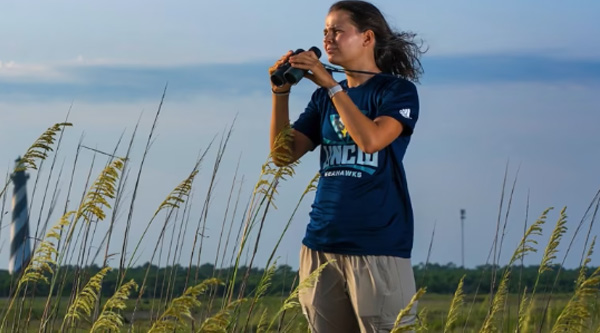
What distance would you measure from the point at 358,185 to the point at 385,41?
62 centimetres

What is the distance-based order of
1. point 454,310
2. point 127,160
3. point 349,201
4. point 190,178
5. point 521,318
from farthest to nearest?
point 521,318 < point 454,310 < point 127,160 < point 190,178 < point 349,201

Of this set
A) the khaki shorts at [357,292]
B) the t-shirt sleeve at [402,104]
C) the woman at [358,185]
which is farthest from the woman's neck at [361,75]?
the khaki shorts at [357,292]

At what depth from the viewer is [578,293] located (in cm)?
331

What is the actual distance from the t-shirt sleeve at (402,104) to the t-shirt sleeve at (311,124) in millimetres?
333

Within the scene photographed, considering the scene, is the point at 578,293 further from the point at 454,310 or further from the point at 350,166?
the point at 350,166

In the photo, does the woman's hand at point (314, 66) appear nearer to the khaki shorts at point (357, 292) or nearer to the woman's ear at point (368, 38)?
the woman's ear at point (368, 38)

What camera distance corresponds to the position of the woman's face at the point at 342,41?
3033 millimetres

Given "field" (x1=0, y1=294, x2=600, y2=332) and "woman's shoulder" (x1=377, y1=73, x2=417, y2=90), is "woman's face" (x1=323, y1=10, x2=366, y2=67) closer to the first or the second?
"woman's shoulder" (x1=377, y1=73, x2=417, y2=90)

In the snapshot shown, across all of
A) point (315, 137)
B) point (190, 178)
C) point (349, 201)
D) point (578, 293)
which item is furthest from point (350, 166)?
point (578, 293)

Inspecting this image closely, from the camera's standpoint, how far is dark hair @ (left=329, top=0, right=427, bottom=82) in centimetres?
311

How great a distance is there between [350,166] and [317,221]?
22 centimetres

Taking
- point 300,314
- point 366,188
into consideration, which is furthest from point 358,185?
point 300,314

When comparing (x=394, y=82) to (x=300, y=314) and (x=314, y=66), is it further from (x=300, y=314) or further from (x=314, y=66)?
(x=300, y=314)

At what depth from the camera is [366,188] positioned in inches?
112
